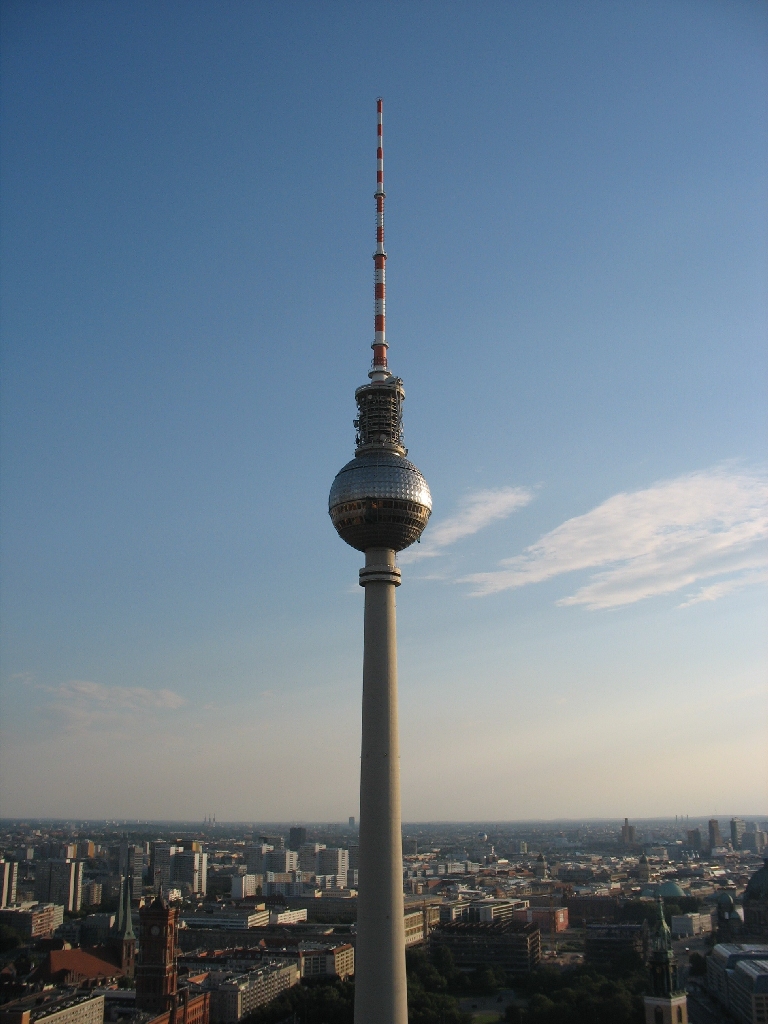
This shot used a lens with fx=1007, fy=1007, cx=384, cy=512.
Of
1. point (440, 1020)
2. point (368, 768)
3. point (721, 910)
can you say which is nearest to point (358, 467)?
point (368, 768)

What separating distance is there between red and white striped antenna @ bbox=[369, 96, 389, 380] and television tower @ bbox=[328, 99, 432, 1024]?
0.21 ft

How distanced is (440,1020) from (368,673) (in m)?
34.2

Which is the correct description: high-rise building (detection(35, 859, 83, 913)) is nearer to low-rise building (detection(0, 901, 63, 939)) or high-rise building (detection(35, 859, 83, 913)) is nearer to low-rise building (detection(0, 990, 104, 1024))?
low-rise building (detection(0, 901, 63, 939))

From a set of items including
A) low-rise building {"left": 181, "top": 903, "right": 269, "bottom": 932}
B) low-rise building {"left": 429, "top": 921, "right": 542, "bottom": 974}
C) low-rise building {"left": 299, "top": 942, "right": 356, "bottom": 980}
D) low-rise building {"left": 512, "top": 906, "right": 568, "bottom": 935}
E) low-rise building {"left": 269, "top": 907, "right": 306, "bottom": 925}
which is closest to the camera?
low-rise building {"left": 299, "top": 942, "right": 356, "bottom": 980}

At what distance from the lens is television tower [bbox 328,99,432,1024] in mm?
53125

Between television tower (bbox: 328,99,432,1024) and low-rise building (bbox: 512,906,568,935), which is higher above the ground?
television tower (bbox: 328,99,432,1024)

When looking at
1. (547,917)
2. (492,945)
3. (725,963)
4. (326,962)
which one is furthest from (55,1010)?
(547,917)

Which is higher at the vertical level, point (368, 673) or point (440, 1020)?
point (368, 673)

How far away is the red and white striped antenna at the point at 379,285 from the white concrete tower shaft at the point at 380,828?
13520 mm

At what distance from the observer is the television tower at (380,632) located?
174 ft

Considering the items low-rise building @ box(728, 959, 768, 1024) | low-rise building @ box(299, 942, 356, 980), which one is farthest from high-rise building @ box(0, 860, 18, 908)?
low-rise building @ box(728, 959, 768, 1024)

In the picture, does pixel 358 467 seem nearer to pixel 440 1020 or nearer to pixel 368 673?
pixel 368 673

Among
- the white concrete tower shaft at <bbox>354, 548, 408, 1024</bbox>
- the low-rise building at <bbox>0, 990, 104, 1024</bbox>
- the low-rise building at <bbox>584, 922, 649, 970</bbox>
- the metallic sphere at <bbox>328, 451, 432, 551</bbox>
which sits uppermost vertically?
the metallic sphere at <bbox>328, 451, 432, 551</bbox>

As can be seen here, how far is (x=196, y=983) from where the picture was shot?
91.7 meters
